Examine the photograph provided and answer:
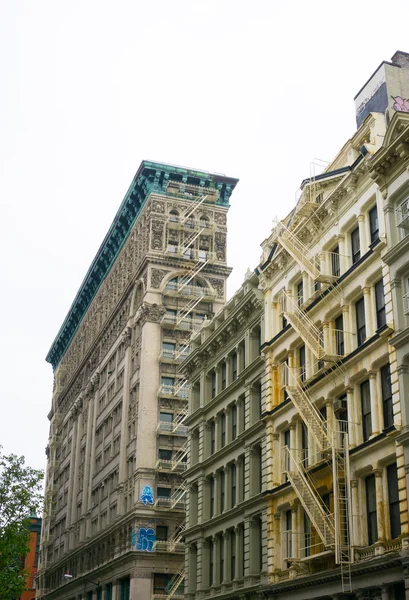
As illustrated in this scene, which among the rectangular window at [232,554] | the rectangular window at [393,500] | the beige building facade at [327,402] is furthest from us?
the rectangular window at [232,554]

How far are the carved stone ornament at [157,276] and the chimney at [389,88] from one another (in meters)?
41.2

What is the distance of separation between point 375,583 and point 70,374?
96411 millimetres

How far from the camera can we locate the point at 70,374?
12500 cm

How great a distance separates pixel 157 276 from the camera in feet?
279

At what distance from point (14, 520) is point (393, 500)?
31592mm

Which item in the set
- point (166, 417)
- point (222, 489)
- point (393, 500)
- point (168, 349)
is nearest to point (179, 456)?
point (166, 417)

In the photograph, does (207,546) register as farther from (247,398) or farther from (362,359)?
(362,359)

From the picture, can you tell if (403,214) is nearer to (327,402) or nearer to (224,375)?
(327,402)

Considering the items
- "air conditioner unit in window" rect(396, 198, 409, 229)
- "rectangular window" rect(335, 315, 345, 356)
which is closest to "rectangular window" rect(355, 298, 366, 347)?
"rectangular window" rect(335, 315, 345, 356)

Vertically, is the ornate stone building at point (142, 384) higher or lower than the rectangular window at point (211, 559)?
higher

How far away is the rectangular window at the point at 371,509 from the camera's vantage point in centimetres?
3350

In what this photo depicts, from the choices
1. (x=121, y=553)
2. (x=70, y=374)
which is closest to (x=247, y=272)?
(x=121, y=553)

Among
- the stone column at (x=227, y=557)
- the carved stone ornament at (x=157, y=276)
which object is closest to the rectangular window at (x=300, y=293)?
the stone column at (x=227, y=557)

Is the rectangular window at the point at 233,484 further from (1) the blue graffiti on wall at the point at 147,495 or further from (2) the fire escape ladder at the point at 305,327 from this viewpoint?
(1) the blue graffiti on wall at the point at 147,495
